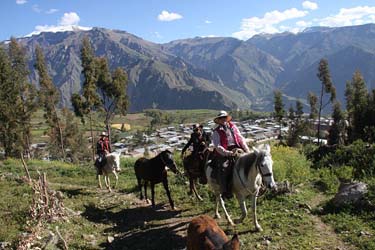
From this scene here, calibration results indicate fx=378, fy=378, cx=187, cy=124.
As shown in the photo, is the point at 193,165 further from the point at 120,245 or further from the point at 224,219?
the point at 120,245

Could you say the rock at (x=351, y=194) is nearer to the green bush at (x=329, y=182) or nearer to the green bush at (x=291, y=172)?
the green bush at (x=329, y=182)

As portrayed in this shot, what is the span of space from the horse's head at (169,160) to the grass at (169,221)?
1.62 metres

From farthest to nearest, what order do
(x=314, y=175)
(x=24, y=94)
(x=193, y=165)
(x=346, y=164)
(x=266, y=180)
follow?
(x=24, y=94), (x=346, y=164), (x=314, y=175), (x=193, y=165), (x=266, y=180)

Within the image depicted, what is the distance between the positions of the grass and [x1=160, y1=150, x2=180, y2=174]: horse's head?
5.33 ft

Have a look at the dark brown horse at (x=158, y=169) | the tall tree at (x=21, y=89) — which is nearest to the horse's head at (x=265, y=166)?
the dark brown horse at (x=158, y=169)

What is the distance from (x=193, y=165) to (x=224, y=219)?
10.5ft

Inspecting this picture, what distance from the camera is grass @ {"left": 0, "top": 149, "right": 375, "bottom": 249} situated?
420 inches

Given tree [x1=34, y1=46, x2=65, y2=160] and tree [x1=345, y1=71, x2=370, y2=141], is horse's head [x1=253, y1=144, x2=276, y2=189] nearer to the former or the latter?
tree [x1=345, y1=71, x2=370, y2=141]

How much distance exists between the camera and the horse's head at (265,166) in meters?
9.81

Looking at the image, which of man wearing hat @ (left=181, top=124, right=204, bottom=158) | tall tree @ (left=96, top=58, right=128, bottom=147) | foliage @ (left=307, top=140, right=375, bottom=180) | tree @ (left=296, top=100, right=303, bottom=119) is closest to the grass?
man wearing hat @ (left=181, top=124, right=204, bottom=158)

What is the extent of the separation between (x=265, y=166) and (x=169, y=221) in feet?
16.3

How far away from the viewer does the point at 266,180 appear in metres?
9.87

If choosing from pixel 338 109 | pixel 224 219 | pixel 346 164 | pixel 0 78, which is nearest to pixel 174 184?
pixel 224 219

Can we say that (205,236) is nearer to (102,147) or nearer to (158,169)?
(158,169)
